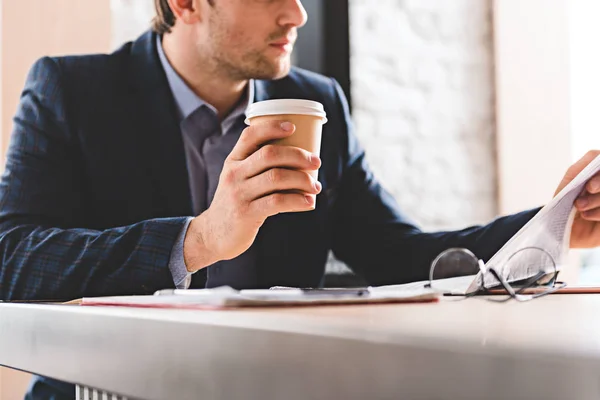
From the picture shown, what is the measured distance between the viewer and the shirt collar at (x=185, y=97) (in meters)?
1.60

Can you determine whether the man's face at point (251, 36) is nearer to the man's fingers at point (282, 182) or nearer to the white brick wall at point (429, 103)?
the white brick wall at point (429, 103)

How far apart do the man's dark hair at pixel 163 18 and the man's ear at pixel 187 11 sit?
2 centimetres

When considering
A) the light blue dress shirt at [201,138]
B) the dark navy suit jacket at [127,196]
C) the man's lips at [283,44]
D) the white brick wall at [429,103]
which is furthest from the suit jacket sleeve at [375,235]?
the white brick wall at [429,103]

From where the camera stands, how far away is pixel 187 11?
174cm

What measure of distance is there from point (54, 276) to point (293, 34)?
82 cm

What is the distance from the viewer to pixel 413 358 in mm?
317

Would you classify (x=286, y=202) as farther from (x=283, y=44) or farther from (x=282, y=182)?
(x=283, y=44)

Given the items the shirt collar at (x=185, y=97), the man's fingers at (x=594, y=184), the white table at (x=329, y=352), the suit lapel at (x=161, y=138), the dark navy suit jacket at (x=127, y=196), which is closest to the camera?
the white table at (x=329, y=352)

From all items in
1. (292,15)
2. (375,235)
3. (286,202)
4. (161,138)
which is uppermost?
(292,15)

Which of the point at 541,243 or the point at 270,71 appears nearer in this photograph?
the point at 541,243

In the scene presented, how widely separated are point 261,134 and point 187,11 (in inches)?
38.3

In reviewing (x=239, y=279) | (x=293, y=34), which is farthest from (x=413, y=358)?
(x=293, y=34)

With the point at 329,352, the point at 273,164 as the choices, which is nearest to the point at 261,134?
the point at 273,164

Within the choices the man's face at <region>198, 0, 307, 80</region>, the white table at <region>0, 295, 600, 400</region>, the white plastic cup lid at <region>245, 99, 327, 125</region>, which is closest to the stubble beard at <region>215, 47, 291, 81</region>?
the man's face at <region>198, 0, 307, 80</region>
